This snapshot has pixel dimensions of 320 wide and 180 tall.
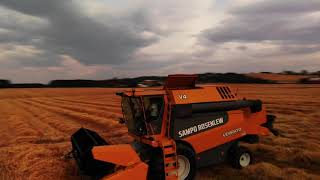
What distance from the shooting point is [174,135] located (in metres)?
7.90

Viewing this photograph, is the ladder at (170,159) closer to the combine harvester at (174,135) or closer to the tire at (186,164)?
the combine harvester at (174,135)

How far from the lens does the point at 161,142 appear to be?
7574 millimetres

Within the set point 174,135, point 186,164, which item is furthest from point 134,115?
point 186,164

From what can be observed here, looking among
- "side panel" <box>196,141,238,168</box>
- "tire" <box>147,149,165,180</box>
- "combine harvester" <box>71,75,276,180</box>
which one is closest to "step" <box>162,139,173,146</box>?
"combine harvester" <box>71,75,276,180</box>

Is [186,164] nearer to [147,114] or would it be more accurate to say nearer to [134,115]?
[147,114]

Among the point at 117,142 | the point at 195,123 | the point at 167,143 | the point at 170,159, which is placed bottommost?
the point at 117,142

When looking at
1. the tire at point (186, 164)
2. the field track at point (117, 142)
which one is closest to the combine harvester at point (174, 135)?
the tire at point (186, 164)

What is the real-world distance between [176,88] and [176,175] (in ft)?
7.13

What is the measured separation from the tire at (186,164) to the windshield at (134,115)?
1.00m

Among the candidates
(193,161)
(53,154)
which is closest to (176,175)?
(193,161)

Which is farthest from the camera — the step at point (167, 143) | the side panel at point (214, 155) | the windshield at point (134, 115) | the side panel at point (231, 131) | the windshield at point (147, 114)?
the side panel at point (214, 155)

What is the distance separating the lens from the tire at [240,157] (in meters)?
8.91

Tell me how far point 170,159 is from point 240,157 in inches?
93.6

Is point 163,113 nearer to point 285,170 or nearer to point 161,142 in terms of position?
point 161,142
